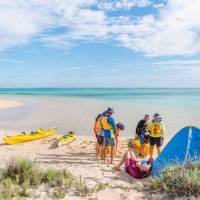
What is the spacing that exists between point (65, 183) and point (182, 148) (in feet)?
11.3

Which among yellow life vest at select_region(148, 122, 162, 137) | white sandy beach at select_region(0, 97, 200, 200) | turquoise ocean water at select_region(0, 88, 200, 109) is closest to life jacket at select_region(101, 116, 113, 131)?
white sandy beach at select_region(0, 97, 200, 200)

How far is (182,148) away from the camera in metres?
6.95

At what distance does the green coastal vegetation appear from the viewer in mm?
4539

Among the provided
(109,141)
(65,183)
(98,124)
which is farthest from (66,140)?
(65,183)

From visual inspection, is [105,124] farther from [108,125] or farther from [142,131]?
[142,131]

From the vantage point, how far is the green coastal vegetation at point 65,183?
4.54 meters

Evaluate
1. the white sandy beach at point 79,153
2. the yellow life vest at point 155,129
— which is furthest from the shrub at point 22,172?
the yellow life vest at point 155,129

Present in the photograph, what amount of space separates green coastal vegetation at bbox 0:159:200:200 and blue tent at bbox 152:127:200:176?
1.32 metres

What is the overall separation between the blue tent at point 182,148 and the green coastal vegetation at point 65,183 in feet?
4.35

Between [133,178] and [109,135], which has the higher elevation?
[109,135]

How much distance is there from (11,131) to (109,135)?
27.5 feet

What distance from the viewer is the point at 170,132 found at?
1428 cm

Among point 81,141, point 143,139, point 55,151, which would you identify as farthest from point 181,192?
point 81,141

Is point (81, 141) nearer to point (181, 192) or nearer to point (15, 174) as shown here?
point (15, 174)
